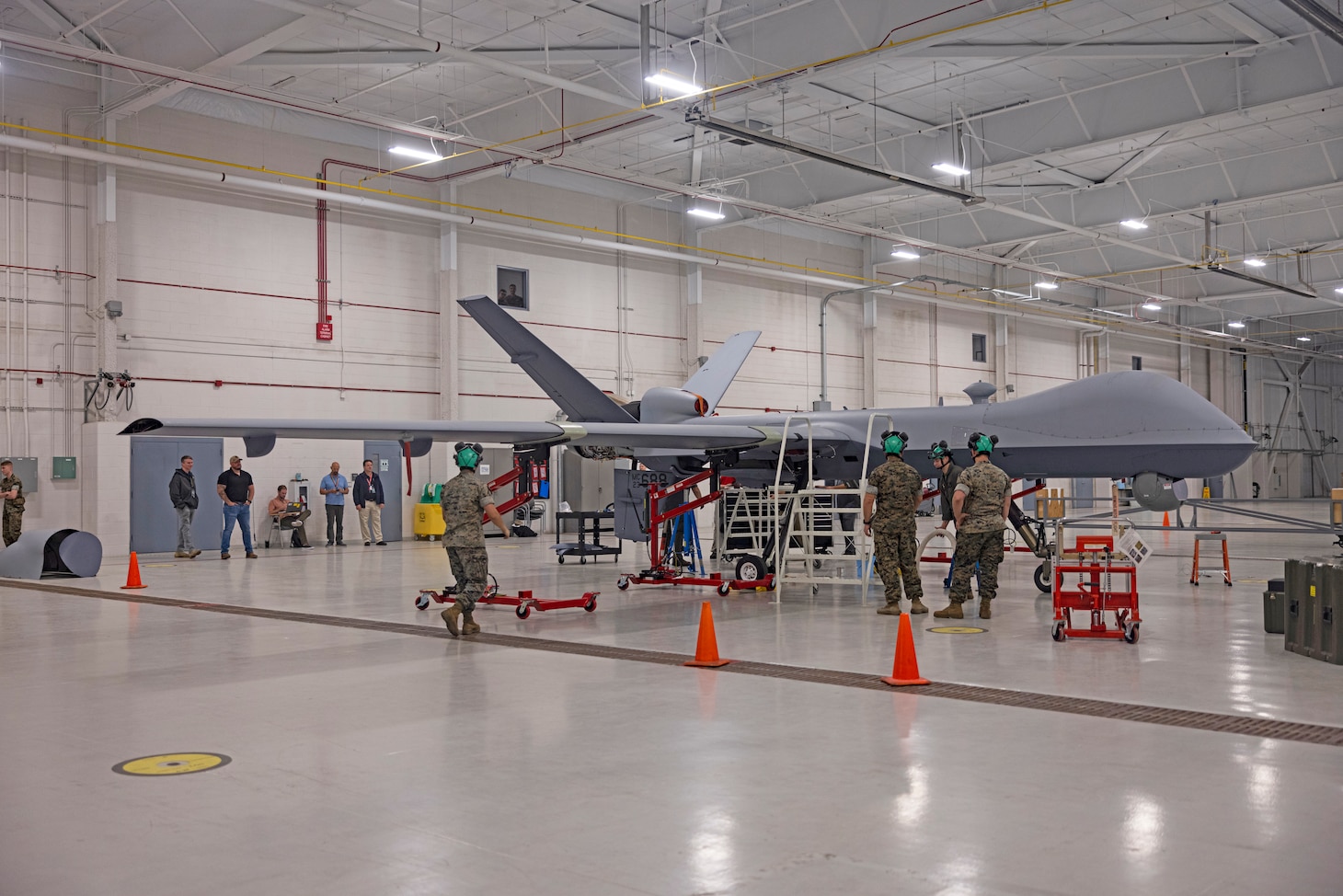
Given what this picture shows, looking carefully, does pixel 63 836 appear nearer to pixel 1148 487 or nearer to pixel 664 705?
pixel 664 705

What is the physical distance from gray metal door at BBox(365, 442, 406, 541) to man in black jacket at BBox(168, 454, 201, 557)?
494cm

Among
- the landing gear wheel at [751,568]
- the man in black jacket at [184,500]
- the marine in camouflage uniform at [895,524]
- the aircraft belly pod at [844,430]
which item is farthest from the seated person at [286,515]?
the marine in camouflage uniform at [895,524]

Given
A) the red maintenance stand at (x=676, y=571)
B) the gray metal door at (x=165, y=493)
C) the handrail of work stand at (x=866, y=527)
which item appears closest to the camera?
the handrail of work stand at (x=866, y=527)

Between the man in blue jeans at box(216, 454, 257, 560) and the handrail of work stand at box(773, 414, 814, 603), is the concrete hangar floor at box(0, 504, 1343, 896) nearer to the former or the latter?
the handrail of work stand at box(773, 414, 814, 603)

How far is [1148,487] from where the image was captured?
42.1 ft

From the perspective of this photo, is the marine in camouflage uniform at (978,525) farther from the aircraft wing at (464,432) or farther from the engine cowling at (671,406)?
the engine cowling at (671,406)

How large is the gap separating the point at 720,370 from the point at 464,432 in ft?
19.4

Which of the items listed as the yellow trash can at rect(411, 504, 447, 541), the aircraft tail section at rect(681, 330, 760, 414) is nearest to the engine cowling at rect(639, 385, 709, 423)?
the aircraft tail section at rect(681, 330, 760, 414)

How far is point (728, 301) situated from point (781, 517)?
17762 millimetres

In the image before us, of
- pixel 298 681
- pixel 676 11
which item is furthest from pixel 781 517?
pixel 676 11

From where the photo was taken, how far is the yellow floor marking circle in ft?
17.6

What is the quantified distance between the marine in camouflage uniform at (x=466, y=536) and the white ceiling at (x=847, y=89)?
7.74 metres

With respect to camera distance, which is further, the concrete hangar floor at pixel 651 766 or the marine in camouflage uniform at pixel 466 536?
the marine in camouflage uniform at pixel 466 536

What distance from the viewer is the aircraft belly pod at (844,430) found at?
11984mm
